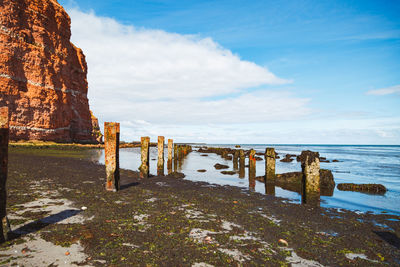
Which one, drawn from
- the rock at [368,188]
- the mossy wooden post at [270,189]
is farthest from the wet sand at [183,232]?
the rock at [368,188]

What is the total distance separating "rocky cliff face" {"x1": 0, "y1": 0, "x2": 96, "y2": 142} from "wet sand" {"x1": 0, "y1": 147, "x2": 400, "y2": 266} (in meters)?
35.8

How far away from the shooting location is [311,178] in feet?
31.3

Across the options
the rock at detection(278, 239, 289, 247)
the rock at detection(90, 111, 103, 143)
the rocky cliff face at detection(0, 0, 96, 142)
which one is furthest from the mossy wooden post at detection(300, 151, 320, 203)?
the rock at detection(90, 111, 103, 143)

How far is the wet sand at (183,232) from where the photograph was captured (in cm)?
451

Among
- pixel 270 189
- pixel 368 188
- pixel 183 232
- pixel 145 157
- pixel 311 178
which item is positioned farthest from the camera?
pixel 145 157

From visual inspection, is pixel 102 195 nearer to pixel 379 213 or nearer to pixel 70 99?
pixel 379 213

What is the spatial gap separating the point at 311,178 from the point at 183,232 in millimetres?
6373

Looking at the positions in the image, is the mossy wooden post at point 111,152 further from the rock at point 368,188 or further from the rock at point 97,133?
the rock at point 97,133

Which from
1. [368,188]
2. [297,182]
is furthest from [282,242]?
[368,188]

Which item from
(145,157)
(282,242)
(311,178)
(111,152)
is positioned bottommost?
(282,242)

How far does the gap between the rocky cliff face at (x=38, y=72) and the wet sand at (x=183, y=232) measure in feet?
117

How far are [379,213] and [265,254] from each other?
7.31m

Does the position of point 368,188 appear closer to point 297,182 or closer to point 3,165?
point 297,182

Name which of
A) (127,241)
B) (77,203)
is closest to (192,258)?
(127,241)
